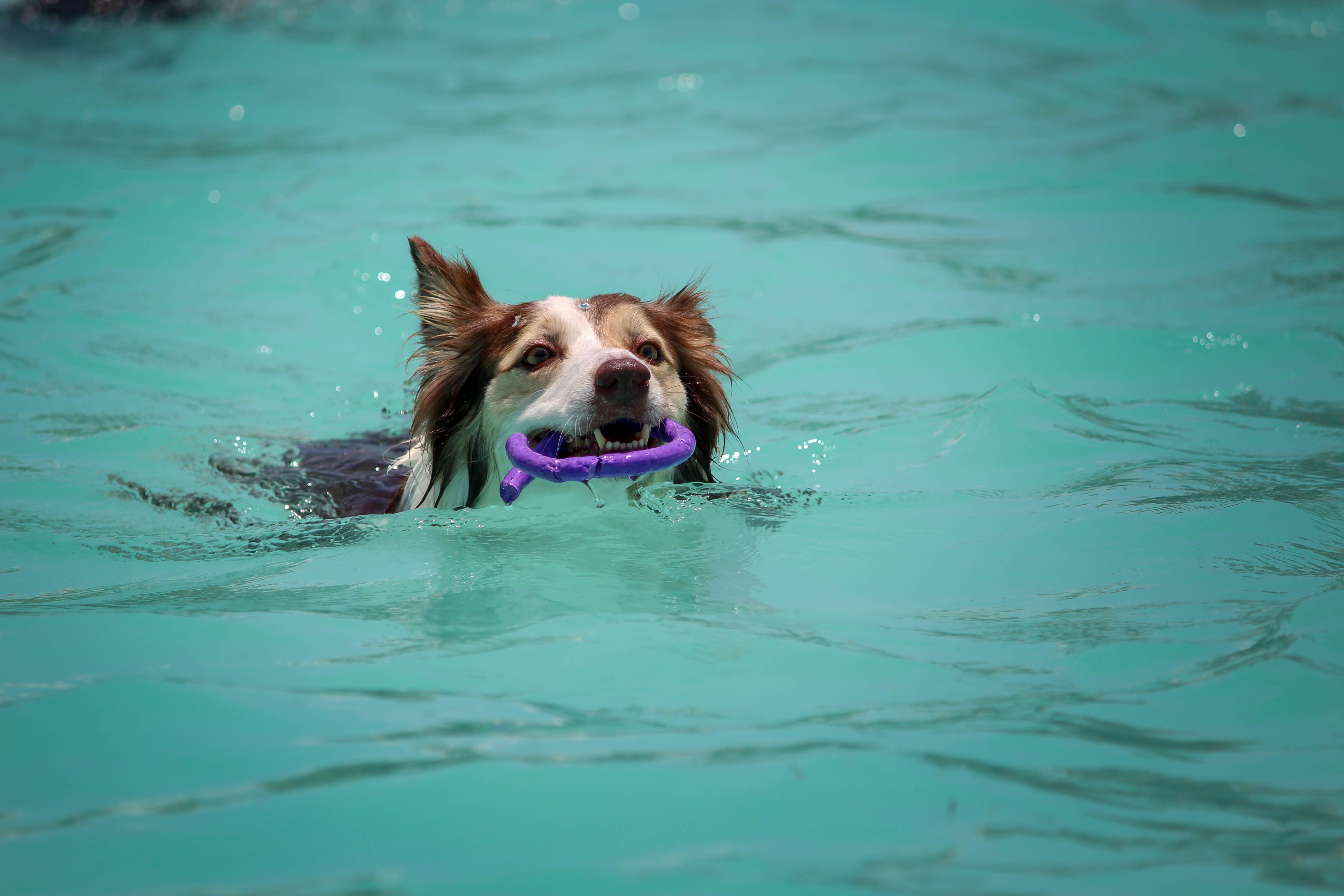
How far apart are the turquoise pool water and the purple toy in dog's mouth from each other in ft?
0.89

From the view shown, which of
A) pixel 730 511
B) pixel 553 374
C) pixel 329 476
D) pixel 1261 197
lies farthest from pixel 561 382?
pixel 1261 197

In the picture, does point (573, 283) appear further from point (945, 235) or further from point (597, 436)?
point (597, 436)

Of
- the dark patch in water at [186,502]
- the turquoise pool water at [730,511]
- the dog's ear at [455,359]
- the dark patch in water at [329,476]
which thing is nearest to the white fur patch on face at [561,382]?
the dog's ear at [455,359]

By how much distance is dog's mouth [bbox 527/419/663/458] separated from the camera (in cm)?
412

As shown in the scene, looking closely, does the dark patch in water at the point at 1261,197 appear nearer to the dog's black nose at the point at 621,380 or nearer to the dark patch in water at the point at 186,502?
the dog's black nose at the point at 621,380

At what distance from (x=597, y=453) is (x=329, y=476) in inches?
64.5

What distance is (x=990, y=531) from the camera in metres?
4.41

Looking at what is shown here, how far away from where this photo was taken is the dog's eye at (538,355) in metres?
4.15

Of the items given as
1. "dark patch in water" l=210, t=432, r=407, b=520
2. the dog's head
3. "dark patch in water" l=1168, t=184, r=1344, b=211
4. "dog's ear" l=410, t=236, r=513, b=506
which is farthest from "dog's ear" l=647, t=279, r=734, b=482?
"dark patch in water" l=1168, t=184, r=1344, b=211

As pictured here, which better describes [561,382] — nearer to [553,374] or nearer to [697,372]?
[553,374]

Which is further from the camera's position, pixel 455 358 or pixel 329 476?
pixel 329 476

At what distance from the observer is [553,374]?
13.5ft

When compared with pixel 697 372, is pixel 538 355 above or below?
above

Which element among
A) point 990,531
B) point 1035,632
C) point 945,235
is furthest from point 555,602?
point 945,235
